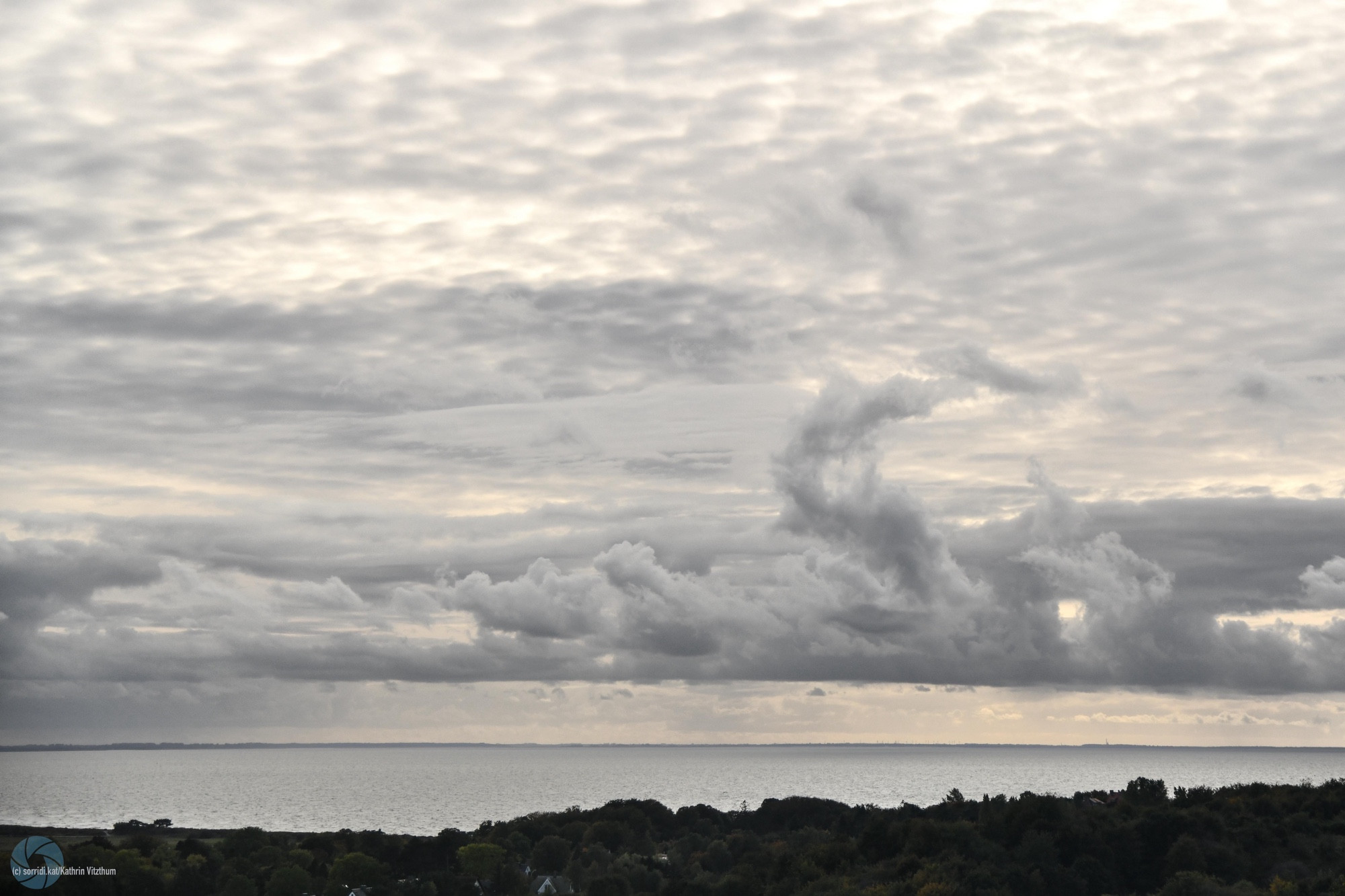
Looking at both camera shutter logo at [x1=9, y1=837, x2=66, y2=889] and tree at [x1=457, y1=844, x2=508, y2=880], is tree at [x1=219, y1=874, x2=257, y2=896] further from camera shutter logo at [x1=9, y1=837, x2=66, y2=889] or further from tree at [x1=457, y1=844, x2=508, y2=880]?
tree at [x1=457, y1=844, x2=508, y2=880]

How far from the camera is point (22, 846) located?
2889 inches

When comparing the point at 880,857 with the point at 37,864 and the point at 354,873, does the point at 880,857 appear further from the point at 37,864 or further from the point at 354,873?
the point at 37,864

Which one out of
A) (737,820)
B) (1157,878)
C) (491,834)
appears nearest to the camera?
(1157,878)

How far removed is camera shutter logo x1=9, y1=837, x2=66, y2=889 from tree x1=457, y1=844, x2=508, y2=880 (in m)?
26.6

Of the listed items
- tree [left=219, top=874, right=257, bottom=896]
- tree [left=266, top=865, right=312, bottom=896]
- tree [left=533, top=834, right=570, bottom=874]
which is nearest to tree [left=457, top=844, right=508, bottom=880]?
tree [left=533, top=834, right=570, bottom=874]

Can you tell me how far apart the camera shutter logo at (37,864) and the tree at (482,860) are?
26.6m

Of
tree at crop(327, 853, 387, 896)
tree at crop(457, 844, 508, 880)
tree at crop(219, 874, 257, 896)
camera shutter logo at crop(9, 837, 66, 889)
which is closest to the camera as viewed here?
camera shutter logo at crop(9, 837, 66, 889)

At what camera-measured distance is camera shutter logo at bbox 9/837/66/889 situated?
63.8 m

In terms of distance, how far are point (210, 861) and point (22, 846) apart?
21.8 m

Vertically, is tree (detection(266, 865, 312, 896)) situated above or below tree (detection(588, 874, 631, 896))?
below

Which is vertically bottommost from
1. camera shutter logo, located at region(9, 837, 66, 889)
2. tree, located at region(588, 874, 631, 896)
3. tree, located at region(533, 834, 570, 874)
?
tree, located at region(533, 834, 570, 874)

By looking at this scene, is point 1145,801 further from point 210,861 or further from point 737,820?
point 210,861

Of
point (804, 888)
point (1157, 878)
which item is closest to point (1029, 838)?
point (1157, 878)

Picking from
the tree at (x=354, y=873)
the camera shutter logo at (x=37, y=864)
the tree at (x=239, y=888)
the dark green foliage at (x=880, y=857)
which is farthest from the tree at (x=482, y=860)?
the camera shutter logo at (x=37, y=864)
